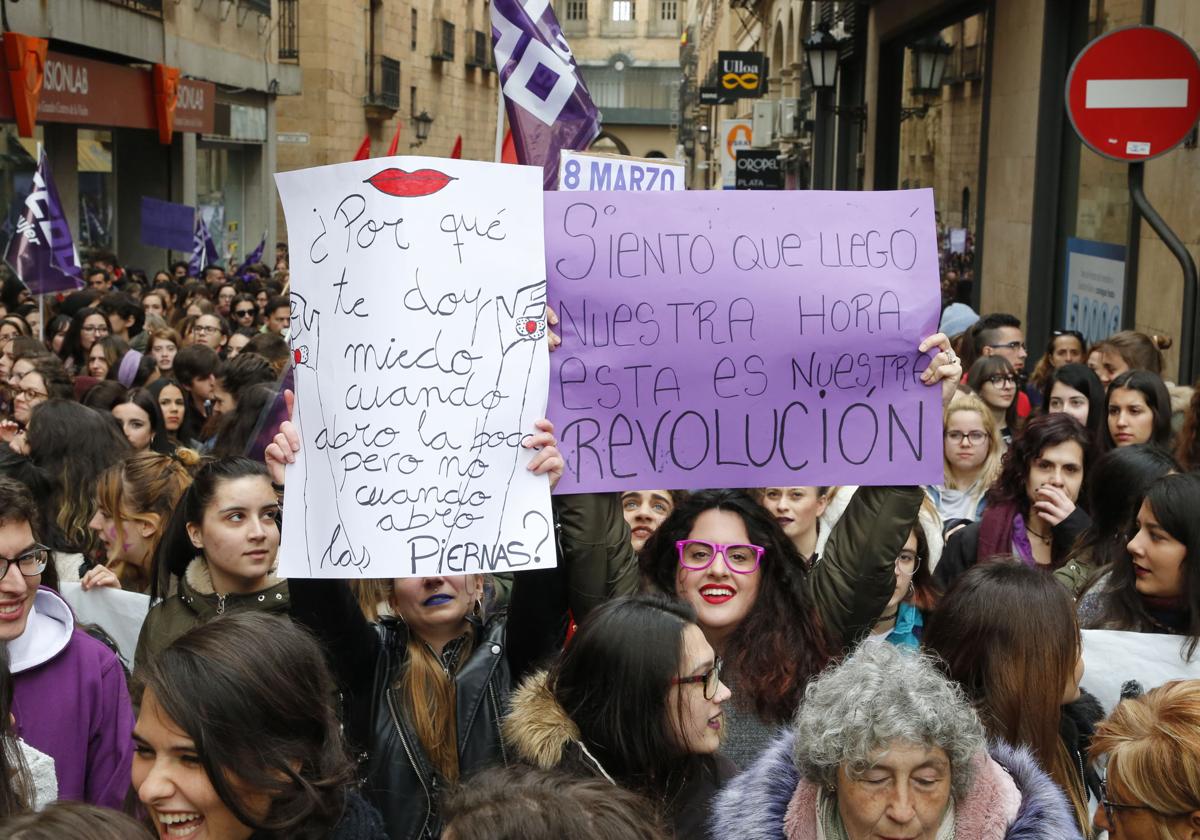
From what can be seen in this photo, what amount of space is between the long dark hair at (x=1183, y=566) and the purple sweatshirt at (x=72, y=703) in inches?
100

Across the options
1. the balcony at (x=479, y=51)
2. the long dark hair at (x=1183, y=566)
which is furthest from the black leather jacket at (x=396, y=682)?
the balcony at (x=479, y=51)

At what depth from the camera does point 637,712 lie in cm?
307

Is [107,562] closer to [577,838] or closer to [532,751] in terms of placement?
[532,751]

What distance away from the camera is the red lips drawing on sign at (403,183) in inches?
139

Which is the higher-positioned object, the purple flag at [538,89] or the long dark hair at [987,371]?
the purple flag at [538,89]

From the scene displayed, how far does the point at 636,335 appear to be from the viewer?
3.86 meters

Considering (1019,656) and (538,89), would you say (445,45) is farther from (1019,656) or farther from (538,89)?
(1019,656)

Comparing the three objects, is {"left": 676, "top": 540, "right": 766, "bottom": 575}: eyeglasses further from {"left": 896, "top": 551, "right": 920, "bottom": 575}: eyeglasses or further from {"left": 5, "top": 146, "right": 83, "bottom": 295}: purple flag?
{"left": 5, "top": 146, "right": 83, "bottom": 295}: purple flag

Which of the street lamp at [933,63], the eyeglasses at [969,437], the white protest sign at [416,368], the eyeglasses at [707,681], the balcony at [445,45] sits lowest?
the eyeglasses at [707,681]

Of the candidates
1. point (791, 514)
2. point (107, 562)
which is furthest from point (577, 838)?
point (107, 562)

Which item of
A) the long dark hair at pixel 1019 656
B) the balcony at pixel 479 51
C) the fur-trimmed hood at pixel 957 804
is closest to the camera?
the fur-trimmed hood at pixel 957 804

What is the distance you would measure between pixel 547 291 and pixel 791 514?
64.5 inches

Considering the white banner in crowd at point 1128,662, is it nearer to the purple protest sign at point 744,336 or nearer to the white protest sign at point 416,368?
the purple protest sign at point 744,336

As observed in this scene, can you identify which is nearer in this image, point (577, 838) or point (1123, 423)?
point (577, 838)
